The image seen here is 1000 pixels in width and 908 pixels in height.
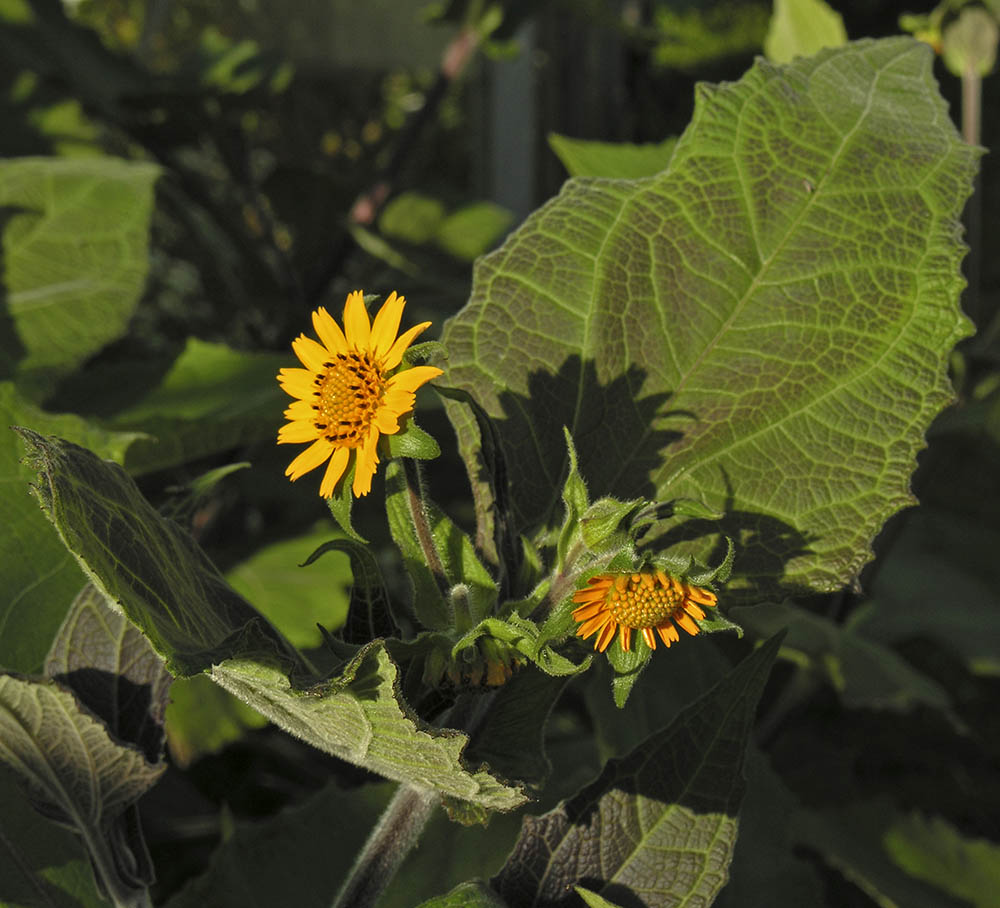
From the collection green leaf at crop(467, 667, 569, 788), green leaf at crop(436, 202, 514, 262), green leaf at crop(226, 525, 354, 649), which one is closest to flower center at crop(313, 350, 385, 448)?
green leaf at crop(467, 667, 569, 788)

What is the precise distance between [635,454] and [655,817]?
0.13m

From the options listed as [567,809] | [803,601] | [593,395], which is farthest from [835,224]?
[803,601]

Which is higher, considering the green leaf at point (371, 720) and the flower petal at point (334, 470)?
the flower petal at point (334, 470)

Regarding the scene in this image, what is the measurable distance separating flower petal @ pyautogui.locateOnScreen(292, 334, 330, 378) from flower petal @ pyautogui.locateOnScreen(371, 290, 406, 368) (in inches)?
0.7

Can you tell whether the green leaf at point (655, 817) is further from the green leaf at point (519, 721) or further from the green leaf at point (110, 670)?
the green leaf at point (110, 670)

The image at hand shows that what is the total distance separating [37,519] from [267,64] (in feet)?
3.43

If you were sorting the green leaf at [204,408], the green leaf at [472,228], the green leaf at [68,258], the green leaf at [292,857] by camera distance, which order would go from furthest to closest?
1. the green leaf at [472,228]
2. the green leaf at [68,258]
3. the green leaf at [204,408]
4. the green leaf at [292,857]

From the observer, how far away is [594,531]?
0.32 m

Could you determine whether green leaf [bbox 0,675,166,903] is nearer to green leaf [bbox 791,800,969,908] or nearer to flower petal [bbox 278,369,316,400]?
flower petal [bbox 278,369,316,400]

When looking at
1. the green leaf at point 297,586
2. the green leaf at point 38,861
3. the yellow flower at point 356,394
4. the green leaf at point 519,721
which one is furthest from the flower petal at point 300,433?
the green leaf at point 297,586

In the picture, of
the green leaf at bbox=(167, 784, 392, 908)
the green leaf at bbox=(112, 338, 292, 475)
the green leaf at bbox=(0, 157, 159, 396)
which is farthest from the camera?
the green leaf at bbox=(0, 157, 159, 396)

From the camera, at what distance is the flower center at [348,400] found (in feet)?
1.05

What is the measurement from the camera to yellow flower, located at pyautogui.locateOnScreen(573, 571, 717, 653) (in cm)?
31

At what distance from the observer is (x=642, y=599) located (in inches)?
12.4
